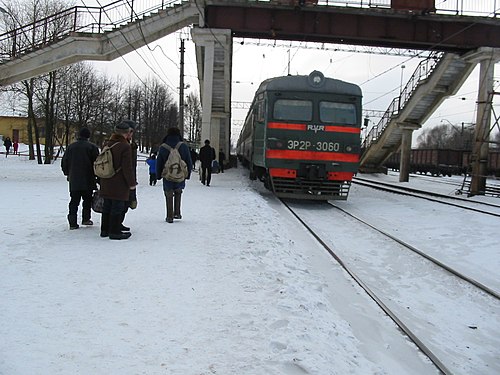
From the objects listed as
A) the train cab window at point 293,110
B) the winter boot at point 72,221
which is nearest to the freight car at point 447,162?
the train cab window at point 293,110

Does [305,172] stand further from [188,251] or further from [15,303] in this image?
[15,303]

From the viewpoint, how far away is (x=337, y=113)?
46.2 ft

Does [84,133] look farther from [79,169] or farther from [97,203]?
[97,203]

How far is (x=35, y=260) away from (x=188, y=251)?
1.97m

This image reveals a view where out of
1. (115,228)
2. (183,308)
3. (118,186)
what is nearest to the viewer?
(183,308)

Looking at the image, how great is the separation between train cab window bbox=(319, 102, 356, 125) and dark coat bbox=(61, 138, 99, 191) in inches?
322

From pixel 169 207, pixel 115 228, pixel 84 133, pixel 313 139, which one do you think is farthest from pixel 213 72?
pixel 115 228

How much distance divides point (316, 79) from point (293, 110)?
120cm

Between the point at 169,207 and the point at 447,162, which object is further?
the point at 447,162

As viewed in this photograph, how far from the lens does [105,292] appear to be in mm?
4590

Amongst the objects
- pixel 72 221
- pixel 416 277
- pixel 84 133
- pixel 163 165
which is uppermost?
pixel 84 133

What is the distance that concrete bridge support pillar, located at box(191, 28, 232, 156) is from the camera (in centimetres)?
2064

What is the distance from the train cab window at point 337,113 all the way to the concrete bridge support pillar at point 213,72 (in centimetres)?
797

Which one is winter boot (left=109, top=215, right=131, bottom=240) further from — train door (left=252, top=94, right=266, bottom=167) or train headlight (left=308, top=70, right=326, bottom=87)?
train headlight (left=308, top=70, right=326, bottom=87)
